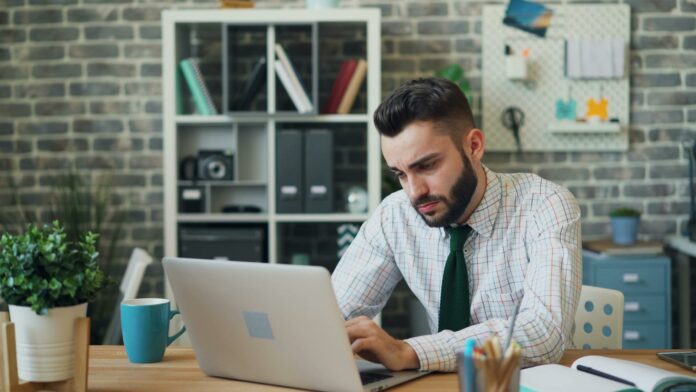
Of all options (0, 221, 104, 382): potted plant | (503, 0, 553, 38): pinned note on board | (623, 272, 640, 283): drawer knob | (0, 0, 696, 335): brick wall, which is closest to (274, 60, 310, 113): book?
(0, 0, 696, 335): brick wall

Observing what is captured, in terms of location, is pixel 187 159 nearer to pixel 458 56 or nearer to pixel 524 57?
pixel 458 56

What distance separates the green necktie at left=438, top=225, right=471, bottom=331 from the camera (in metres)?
1.97

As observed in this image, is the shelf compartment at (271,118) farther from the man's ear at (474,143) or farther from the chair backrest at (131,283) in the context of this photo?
the man's ear at (474,143)

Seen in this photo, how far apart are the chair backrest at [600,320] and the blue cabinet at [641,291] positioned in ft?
5.36

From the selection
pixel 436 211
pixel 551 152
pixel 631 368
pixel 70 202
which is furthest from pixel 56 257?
pixel 551 152

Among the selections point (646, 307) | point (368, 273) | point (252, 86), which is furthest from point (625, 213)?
point (368, 273)

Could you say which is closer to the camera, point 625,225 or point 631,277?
point 631,277

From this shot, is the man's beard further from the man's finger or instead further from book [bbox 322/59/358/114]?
book [bbox 322/59/358/114]

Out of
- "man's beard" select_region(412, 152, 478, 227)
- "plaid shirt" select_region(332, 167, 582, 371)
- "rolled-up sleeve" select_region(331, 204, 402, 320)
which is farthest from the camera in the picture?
"rolled-up sleeve" select_region(331, 204, 402, 320)

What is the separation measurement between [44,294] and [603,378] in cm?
95

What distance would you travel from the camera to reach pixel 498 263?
2.01 m

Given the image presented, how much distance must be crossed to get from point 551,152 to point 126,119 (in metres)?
2.06

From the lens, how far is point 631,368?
147 centimetres

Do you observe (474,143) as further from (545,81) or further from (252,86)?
(545,81)
